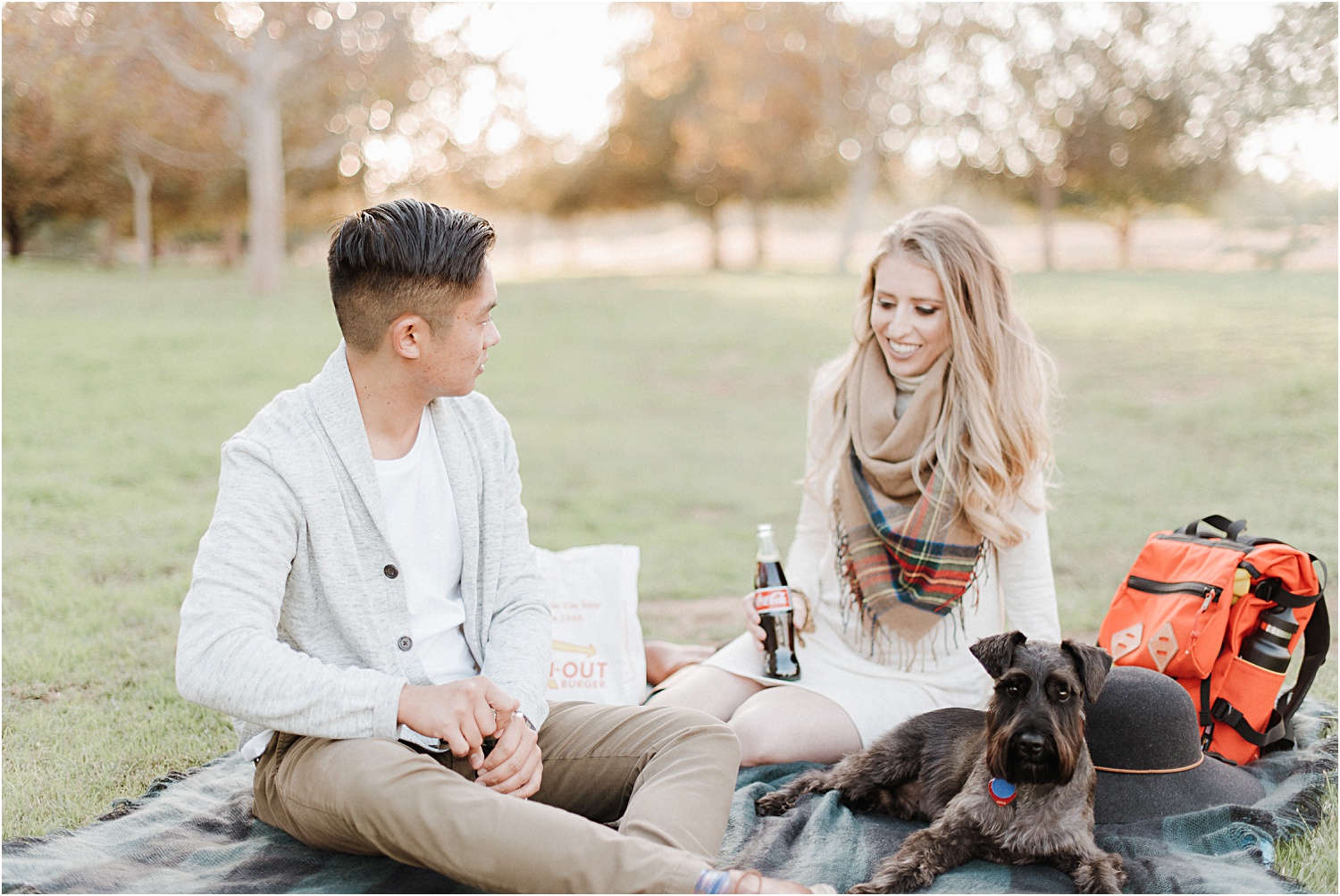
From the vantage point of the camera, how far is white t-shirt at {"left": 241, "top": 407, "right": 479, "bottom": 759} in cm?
308

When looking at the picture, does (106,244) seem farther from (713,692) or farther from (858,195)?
(713,692)

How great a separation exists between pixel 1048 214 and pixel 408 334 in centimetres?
2677

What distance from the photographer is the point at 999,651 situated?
3.04 meters

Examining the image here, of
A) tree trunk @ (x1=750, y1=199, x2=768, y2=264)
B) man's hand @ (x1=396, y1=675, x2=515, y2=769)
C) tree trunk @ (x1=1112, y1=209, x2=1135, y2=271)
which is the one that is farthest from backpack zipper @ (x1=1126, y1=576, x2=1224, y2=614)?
tree trunk @ (x1=750, y1=199, x2=768, y2=264)

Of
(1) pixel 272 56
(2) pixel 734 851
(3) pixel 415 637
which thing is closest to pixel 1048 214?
(1) pixel 272 56

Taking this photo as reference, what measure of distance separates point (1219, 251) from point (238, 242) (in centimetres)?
3196

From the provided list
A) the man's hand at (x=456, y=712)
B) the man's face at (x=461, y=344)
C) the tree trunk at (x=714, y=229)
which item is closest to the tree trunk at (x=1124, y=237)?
the tree trunk at (x=714, y=229)

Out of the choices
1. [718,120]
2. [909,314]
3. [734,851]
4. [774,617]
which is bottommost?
[734,851]

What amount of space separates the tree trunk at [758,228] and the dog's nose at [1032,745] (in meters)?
33.6

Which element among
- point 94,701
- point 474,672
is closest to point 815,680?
point 474,672

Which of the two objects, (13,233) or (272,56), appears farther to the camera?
(13,233)

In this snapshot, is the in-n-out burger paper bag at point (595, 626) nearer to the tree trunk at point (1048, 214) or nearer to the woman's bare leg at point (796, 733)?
the woman's bare leg at point (796, 733)

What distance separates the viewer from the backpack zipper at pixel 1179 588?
149 inches

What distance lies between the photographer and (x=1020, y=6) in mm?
23656
